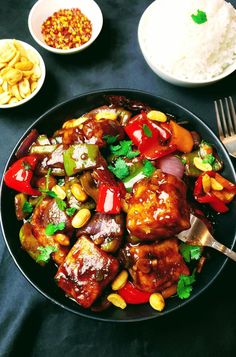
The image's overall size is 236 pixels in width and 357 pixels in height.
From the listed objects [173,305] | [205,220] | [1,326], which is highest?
[205,220]

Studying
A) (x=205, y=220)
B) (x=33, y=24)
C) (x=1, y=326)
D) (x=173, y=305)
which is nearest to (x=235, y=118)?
(x=205, y=220)

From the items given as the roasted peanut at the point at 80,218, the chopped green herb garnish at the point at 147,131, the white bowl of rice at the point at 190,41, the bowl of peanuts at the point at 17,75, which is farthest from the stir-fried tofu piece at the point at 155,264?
the bowl of peanuts at the point at 17,75

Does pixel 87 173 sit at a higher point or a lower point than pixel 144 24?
lower

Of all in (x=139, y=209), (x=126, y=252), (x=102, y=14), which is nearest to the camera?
(x=139, y=209)

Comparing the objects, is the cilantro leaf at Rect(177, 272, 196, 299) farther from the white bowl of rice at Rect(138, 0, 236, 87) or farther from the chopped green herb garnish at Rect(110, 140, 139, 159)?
the white bowl of rice at Rect(138, 0, 236, 87)

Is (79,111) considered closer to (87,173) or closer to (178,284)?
(87,173)

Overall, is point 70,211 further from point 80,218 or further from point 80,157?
point 80,157
